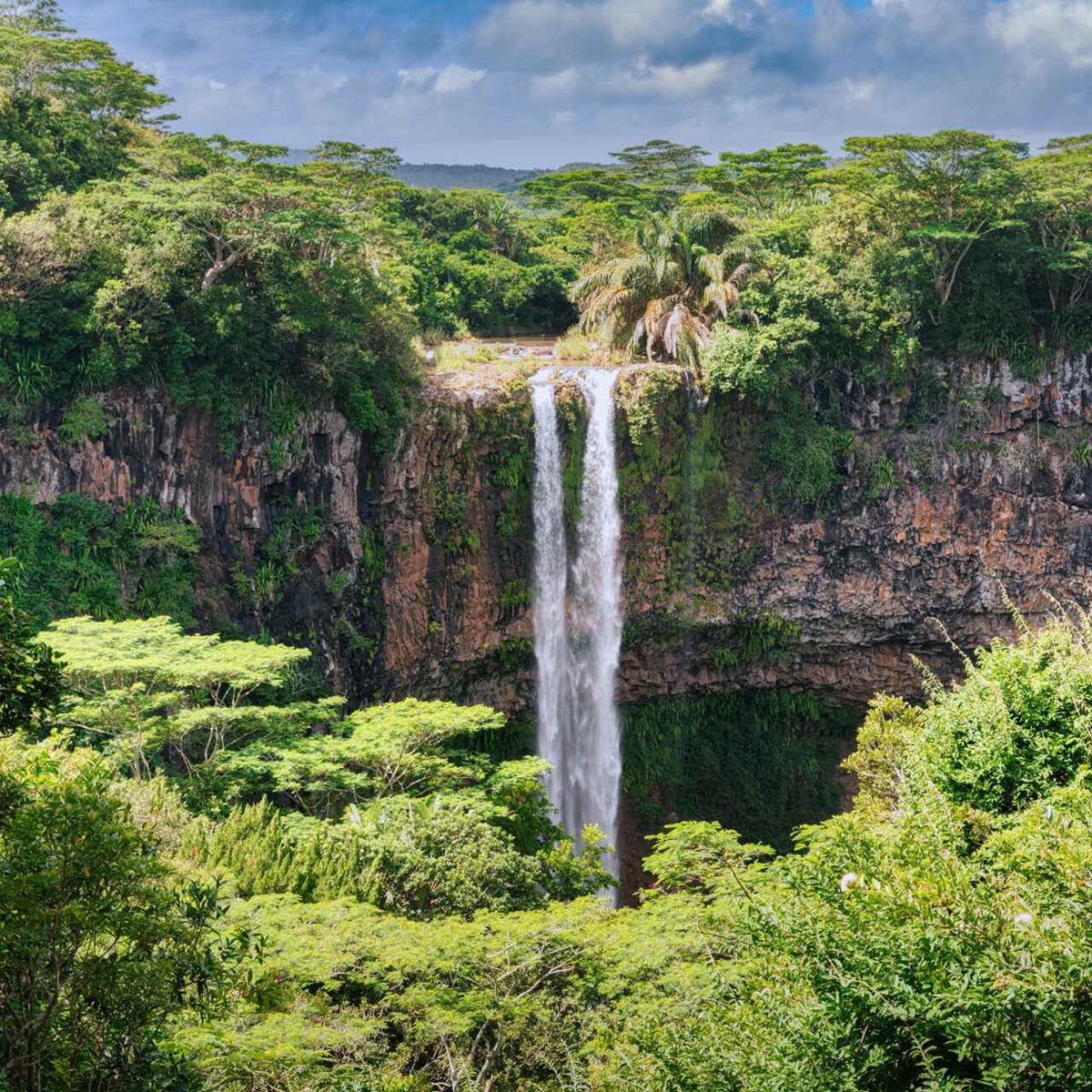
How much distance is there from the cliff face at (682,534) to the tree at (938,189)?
2450mm

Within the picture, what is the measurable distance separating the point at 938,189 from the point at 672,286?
557 centimetres

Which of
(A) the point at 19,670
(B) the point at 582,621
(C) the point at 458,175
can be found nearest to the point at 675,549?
(B) the point at 582,621

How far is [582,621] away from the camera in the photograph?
73.2ft

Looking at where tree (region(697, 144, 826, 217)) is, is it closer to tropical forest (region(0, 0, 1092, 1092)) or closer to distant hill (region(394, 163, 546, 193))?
tropical forest (region(0, 0, 1092, 1092))

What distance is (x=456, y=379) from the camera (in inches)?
839

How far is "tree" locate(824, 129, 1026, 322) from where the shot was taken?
2270 cm

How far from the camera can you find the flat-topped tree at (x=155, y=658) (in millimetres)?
13344

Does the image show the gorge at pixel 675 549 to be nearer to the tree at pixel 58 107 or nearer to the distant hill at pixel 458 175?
the tree at pixel 58 107

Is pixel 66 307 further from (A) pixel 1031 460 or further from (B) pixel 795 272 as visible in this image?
(A) pixel 1031 460

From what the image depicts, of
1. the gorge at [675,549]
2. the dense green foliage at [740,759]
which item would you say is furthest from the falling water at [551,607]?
the dense green foliage at [740,759]

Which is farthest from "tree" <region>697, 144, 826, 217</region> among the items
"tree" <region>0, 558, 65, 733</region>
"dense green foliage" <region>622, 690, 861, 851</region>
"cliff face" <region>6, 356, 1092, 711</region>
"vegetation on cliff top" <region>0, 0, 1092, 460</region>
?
"tree" <region>0, 558, 65, 733</region>

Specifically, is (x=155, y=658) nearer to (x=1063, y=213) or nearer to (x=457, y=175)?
(x=1063, y=213)

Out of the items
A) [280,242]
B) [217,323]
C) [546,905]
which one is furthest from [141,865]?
[280,242]

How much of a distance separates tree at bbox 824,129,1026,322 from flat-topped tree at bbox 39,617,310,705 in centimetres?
1531
